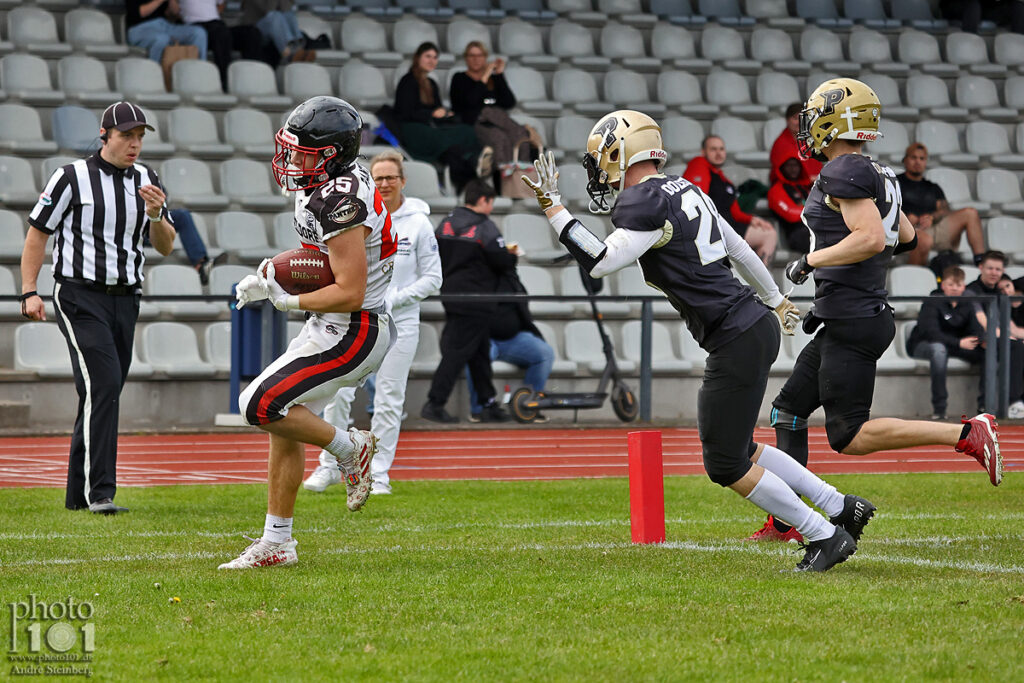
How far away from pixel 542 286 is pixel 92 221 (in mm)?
7590

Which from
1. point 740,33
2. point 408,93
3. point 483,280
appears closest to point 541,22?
point 740,33

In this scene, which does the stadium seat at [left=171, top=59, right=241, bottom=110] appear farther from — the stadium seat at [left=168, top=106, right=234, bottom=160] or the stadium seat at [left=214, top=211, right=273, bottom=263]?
the stadium seat at [left=214, top=211, right=273, bottom=263]

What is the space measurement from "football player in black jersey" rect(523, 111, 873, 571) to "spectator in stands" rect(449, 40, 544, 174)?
372 inches

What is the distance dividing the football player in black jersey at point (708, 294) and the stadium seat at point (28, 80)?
10.9 meters

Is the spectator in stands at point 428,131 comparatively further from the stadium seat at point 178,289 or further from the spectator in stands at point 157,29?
the stadium seat at point 178,289

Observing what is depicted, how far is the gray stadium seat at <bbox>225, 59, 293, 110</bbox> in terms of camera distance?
15555 millimetres

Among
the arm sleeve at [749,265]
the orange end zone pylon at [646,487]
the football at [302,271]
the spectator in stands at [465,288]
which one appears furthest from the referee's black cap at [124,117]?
the spectator in stands at [465,288]

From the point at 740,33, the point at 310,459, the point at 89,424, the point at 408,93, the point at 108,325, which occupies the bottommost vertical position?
the point at 310,459

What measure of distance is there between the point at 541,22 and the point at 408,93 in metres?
4.19

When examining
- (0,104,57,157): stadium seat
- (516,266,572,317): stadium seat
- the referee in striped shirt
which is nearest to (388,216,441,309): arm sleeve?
the referee in striped shirt

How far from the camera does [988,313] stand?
545 inches

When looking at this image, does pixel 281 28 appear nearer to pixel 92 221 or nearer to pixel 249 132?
pixel 249 132

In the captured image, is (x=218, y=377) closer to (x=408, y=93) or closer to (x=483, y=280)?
(x=483, y=280)

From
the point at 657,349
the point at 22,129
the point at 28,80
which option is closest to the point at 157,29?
the point at 28,80
